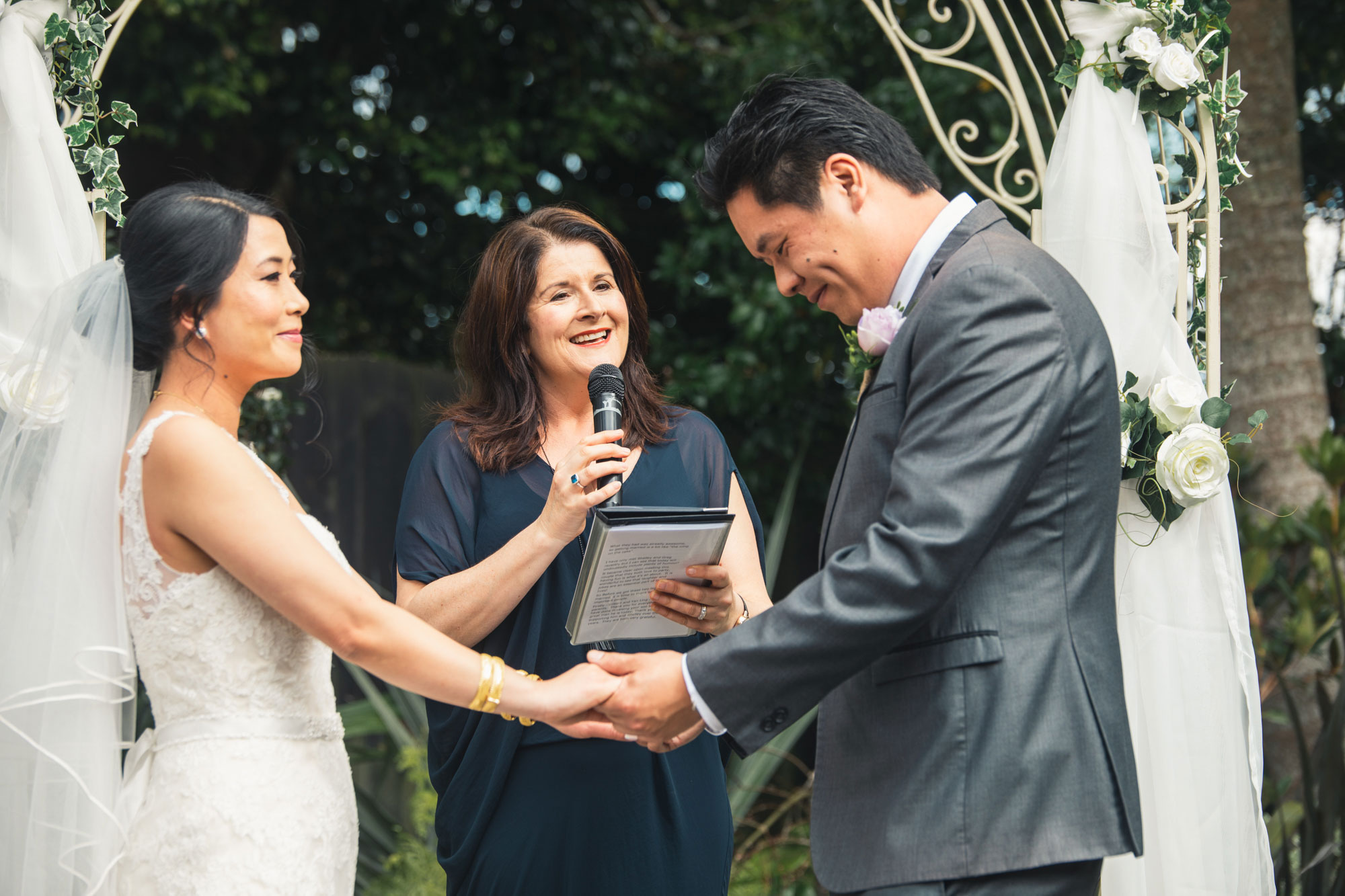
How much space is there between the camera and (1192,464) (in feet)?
8.53

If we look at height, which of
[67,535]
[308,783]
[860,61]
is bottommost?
[308,783]

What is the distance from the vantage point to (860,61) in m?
5.71

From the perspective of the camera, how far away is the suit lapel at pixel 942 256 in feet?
6.56

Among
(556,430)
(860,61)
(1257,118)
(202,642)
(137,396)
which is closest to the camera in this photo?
(202,642)

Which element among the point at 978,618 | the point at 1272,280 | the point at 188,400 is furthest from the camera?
the point at 1272,280

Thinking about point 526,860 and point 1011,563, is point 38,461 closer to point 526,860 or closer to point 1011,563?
point 526,860

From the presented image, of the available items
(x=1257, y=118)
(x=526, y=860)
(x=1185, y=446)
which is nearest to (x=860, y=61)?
(x=1257, y=118)

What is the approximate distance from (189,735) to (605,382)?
1.08 m

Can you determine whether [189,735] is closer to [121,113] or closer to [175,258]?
[175,258]

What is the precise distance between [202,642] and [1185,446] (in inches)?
82.5

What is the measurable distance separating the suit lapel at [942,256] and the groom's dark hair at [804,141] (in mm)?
140

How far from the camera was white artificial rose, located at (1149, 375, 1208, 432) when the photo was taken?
2625mm

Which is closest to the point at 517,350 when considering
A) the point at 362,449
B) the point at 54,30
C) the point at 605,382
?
the point at 605,382

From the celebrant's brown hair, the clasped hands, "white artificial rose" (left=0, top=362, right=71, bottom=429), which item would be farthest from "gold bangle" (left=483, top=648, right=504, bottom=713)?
"white artificial rose" (left=0, top=362, right=71, bottom=429)
